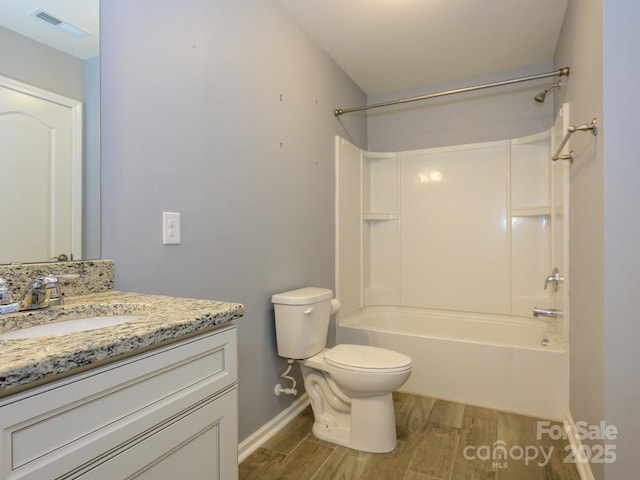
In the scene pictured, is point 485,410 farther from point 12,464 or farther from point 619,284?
point 12,464

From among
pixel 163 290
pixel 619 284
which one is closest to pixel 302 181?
pixel 163 290

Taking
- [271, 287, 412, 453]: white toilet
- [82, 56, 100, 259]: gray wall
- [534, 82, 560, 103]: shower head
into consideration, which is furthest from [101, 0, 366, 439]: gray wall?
[534, 82, 560, 103]: shower head

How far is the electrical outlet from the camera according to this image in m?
1.35

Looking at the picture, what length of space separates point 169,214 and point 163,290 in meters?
0.29

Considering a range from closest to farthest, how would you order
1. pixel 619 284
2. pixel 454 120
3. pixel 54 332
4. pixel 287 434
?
pixel 54 332 → pixel 619 284 → pixel 287 434 → pixel 454 120

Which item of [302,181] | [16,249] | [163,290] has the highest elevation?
[302,181]

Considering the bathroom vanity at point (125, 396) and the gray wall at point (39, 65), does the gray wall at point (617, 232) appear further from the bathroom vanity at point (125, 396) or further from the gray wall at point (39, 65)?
the gray wall at point (39, 65)

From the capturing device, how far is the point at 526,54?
2590 mm

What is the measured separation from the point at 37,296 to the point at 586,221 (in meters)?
2.01

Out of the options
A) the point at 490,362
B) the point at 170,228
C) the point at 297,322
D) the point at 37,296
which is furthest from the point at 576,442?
the point at 37,296

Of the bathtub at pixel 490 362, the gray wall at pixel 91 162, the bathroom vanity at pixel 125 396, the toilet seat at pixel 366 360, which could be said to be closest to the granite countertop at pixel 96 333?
the bathroom vanity at pixel 125 396

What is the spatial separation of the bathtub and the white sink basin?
6.18ft

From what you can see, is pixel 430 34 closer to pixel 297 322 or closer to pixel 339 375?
pixel 297 322

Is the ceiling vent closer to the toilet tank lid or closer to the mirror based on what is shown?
the mirror
